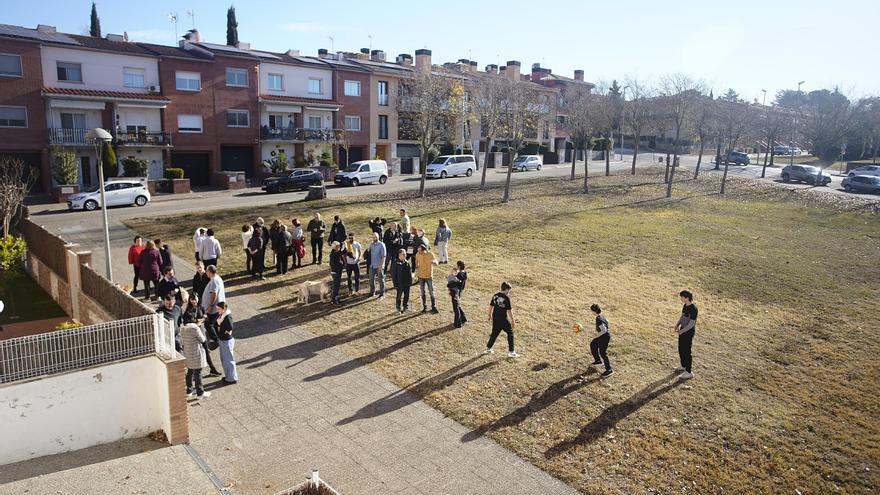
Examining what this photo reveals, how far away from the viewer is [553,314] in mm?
14859

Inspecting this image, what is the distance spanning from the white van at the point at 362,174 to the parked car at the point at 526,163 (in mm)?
14836

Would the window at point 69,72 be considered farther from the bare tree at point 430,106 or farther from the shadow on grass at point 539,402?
the shadow on grass at point 539,402

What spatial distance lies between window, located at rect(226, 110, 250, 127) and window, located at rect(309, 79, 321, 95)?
619cm

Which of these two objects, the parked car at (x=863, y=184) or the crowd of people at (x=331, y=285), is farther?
the parked car at (x=863, y=184)

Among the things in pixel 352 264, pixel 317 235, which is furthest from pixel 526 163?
pixel 352 264

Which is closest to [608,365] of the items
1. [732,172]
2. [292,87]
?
[292,87]

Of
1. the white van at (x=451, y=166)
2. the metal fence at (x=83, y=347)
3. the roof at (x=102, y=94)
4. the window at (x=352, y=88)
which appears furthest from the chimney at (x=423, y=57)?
the metal fence at (x=83, y=347)

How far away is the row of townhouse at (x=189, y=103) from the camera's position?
114 feet

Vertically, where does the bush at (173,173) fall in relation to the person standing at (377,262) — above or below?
above

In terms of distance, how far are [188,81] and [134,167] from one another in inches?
324

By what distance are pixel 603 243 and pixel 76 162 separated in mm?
29829

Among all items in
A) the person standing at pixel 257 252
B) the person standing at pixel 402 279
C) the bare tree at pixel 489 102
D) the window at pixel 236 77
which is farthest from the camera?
the window at pixel 236 77

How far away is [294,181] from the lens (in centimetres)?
3759

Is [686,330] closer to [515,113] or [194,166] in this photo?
[515,113]
